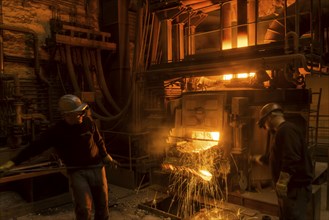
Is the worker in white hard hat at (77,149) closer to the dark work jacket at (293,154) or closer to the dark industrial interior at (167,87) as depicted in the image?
the dark industrial interior at (167,87)

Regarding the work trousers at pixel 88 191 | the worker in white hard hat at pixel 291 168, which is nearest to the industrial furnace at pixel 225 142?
the worker in white hard hat at pixel 291 168

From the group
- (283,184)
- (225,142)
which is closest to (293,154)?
(283,184)

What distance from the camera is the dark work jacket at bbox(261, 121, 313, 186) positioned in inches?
141

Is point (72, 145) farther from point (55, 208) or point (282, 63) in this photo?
point (282, 63)

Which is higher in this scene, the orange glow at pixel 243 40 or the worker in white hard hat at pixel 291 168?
the orange glow at pixel 243 40

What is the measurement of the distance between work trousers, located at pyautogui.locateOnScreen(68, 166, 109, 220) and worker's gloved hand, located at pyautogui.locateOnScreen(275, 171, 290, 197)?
2.46 metres

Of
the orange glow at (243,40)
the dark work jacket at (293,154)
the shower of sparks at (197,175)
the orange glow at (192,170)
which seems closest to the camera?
the dark work jacket at (293,154)

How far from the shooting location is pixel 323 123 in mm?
10734

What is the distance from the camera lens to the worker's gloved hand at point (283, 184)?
3.65 meters

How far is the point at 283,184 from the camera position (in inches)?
144

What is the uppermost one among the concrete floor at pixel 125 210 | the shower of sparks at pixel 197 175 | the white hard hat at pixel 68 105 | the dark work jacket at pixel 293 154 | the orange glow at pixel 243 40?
the orange glow at pixel 243 40

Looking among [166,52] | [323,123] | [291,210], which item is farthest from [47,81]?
[323,123]

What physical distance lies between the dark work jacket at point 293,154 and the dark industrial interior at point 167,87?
47.8 inches

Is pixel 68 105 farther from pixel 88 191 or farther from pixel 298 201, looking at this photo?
pixel 298 201
